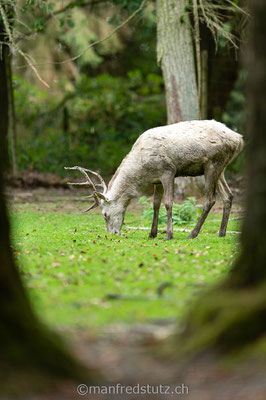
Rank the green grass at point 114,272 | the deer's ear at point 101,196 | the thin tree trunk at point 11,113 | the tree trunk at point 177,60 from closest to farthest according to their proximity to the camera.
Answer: the green grass at point 114,272, the deer's ear at point 101,196, the tree trunk at point 177,60, the thin tree trunk at point 11,113

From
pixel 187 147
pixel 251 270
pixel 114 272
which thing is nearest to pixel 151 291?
pixel 114 272

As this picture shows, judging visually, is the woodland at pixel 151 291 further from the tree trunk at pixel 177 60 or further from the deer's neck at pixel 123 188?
the deer's neck at pixel 123 188

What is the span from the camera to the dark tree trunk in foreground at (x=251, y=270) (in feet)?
13.5

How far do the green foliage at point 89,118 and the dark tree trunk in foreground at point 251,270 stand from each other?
19466 millimetres

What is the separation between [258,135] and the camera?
13.8ft

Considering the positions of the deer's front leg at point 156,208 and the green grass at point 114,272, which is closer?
the green grass at point 114,272

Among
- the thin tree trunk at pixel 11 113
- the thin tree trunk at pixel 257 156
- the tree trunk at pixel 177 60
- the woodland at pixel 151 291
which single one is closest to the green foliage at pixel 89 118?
the thin tree trunk at pixel 11 113

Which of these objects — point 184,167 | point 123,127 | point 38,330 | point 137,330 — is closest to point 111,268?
point 137,330

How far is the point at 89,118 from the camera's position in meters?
24.3

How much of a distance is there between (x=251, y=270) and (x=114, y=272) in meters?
2.74

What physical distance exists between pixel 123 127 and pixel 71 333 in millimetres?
20269

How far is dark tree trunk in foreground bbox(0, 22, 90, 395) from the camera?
150 inches

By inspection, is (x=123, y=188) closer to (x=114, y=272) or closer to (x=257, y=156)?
(x=114, y=272)

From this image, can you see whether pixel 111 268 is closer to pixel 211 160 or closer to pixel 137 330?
pixel 137 330
